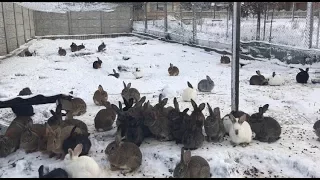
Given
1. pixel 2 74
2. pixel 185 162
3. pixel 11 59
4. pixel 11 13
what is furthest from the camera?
pixel 11 13

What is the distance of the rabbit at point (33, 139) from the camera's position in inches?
195

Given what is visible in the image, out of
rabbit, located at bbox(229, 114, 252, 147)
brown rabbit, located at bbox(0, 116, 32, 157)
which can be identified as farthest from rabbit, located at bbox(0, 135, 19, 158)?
rabbit, located at bbox(229, 114, 252, 147)

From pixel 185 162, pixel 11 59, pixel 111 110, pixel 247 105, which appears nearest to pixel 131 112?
pixel 111 110

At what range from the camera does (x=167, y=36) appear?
19.0 meters

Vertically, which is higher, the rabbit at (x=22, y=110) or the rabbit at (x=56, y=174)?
the rabbit at (x=22, y=110)

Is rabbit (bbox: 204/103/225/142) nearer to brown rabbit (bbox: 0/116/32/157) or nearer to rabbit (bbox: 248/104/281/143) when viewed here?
rabbit (bbox: 248/104/281/143)

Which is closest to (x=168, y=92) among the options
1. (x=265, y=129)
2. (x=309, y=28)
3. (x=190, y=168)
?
(x=265, y=129)

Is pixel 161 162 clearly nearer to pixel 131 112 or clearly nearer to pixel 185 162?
pixel 185 162

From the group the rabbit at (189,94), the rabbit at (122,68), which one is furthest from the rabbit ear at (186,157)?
the rabbit at (122,68)

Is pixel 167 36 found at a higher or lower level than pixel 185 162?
higher

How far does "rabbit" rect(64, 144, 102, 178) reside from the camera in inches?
157

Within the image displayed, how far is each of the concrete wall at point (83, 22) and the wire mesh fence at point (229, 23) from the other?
305 cm

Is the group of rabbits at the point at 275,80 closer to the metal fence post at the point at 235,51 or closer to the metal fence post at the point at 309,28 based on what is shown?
the metal fence post at the point at 309,28

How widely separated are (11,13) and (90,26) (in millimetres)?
8535
